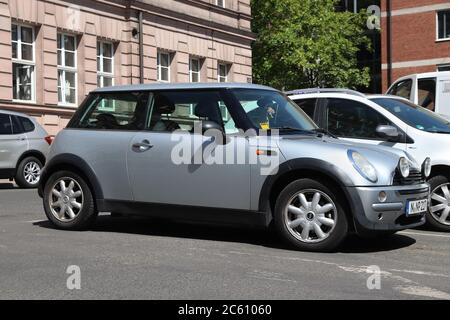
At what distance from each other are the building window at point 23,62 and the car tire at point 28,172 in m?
7.46

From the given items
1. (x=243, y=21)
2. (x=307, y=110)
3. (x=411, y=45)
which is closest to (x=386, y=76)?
(x=411, y=45)

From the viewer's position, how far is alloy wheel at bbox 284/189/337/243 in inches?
258

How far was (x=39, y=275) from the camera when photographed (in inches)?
217

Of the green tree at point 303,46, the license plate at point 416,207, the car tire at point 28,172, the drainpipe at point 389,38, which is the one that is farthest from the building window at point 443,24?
the license plate at point 416,207

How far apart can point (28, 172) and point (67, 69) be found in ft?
31.4

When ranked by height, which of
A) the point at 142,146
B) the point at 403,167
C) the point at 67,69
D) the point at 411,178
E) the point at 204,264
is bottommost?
the point at 204,264

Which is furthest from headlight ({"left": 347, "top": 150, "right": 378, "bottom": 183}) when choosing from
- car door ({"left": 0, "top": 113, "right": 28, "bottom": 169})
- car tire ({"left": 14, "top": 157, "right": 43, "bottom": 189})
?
car tire ({"left": 14, "top": 157, "right": 43, "bottom": 189})

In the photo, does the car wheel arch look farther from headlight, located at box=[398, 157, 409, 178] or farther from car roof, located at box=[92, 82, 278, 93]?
car roof, located at box=[92, 82, 278, 93]

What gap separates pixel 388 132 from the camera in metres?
8.18

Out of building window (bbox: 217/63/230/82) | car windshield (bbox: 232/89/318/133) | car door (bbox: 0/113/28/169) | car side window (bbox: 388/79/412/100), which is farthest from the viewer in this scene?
building window (bbox: 217/63/230/82)

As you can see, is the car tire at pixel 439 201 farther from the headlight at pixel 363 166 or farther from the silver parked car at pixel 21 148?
the silver parked car at pixel 21 148

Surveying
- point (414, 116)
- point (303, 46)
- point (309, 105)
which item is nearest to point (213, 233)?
point (309, 105)

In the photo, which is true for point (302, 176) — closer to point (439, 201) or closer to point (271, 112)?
point (271, 112)

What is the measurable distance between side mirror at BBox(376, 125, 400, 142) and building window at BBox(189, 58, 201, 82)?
23030mm
